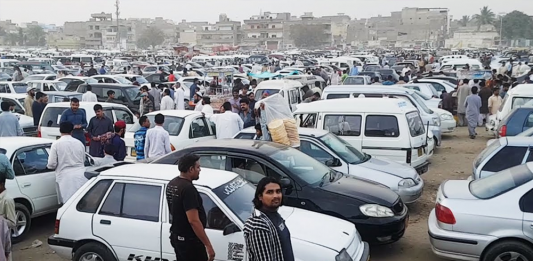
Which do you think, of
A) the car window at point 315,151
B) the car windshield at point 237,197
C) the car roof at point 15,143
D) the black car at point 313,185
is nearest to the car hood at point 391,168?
the car window at point 315,151

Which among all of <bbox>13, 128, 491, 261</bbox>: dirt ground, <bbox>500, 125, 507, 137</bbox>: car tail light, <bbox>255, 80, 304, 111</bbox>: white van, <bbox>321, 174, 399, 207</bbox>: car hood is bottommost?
<bbox>13, 128, 491, 261</bbox>: dirt ground

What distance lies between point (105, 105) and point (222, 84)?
11050mm

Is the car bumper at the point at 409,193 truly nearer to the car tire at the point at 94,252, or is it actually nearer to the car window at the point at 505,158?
the car window at the point at 505,158

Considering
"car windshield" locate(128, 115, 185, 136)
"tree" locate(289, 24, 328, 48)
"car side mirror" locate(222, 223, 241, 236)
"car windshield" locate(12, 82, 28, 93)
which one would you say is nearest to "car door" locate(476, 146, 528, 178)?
"car side mirror" locate(222, 223, 241, 236)

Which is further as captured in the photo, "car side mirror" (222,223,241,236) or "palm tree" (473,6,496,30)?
"palm tree" (473,6,496,30)

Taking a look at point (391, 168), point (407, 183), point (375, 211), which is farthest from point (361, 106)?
point (375, 211)

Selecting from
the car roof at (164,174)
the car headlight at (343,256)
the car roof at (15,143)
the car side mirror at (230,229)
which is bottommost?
the car headlight at (343,256)

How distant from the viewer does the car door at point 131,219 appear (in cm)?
515

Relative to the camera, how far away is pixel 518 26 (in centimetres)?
11569

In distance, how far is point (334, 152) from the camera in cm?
809

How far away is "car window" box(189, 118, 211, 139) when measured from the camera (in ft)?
35.2

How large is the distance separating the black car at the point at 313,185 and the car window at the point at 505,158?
6.02 ft

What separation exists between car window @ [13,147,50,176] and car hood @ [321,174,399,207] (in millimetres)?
4320

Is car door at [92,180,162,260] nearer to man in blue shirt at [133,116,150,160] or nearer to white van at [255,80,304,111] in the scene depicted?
man in blue shirt at [133,116,150,160]
